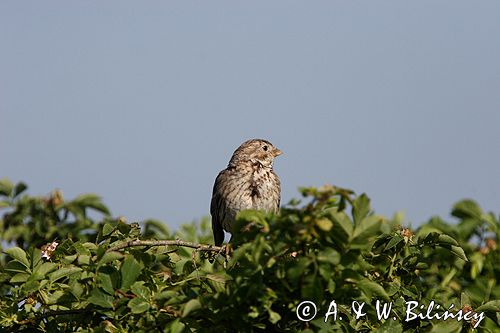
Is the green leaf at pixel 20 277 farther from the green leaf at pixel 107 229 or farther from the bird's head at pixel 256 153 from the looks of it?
the bird's head at pixel 256 153

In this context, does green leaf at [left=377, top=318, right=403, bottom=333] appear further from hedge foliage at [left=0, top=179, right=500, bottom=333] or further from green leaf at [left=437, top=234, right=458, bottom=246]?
green leaf at [left=437, top=234, right=458, bottom=246]

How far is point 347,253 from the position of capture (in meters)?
3.61

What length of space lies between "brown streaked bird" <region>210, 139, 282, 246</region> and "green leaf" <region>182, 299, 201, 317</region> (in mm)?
4215

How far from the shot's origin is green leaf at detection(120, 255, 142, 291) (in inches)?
→ 168

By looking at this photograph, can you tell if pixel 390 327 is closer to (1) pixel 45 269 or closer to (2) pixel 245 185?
(1) pixel 45 269

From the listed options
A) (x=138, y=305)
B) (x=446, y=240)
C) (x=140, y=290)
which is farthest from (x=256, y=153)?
(x=138, y=305)

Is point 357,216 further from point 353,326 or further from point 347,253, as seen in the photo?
point 353,326

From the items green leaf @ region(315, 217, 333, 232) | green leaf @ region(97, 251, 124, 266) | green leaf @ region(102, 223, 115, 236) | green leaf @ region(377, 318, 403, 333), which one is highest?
green leaf @ region(315, 217, 333, 232)

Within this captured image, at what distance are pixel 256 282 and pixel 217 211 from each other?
15.7ft

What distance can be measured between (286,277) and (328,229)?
330 millimetres

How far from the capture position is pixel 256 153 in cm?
869

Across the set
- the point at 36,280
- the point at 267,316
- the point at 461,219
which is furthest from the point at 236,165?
the point at 267,316

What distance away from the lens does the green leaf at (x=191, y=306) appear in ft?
12.3

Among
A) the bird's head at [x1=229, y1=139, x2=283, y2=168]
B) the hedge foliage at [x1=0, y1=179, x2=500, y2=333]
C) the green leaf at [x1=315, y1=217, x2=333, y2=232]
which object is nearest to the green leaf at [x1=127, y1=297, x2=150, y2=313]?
the hedge foliage at [x1=0, y1=179, x2=500, y2=333]
